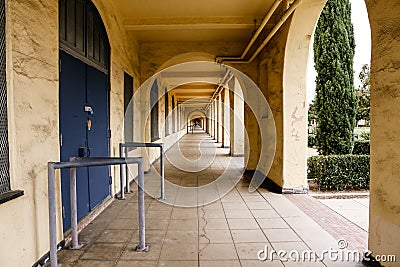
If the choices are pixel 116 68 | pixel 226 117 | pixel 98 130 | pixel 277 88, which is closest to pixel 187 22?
pixel 116 68

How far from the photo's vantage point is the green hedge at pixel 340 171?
17.5 feet

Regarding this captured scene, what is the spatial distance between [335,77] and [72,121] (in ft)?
15.7

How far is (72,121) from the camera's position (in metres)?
3.18

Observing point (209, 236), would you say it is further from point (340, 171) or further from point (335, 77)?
point (335, 77)

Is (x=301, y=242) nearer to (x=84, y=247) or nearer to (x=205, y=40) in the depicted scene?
(x=84, y=247)

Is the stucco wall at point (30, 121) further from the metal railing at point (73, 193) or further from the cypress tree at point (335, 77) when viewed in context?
the cypress tree at point (335, 77)

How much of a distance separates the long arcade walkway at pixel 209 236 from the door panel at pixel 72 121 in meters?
0.39

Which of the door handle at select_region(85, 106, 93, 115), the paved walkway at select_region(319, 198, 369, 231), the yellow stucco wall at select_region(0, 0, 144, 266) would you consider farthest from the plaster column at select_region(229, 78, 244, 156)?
the yellow stucco wall at select_region(0, 0, 144, 266)

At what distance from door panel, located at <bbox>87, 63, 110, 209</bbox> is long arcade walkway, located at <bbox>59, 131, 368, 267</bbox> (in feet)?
1.00

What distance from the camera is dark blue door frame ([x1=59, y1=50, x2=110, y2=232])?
2982 mm

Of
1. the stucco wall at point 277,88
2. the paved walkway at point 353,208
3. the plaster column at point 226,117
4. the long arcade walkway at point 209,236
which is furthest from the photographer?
the plaster column at point 226,117

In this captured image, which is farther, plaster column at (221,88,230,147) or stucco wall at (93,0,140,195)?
plaster column at (221,88,230,147)

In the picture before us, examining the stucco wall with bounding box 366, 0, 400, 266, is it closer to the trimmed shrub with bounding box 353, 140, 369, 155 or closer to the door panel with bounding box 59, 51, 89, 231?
the door panel with bounding box 59, 51, 89, 231

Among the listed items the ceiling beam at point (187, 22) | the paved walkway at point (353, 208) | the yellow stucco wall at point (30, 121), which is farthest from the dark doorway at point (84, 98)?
the paved walkway at point (353, 208)
